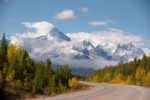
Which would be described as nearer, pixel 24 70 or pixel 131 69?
pixel 24 70

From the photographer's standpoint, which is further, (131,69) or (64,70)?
(131,69)

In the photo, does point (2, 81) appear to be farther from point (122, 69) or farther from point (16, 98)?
point (122, 69)

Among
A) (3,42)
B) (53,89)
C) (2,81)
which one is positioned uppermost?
(3,42)

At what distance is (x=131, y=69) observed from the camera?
369ft

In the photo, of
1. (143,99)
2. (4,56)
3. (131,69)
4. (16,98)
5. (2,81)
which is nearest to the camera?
(143,99)

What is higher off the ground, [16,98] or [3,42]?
[3,42]

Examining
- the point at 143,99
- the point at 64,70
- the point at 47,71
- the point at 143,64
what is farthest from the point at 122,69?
the point at 143,99

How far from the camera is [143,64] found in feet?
326

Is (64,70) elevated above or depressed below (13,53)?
below

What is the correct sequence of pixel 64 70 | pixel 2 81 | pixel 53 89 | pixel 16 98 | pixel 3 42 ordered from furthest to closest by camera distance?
pixel 64 70
pixel 3 42
pixel 53 89
pixel 2 81
pixel 16 98

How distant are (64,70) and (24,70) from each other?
18780mm

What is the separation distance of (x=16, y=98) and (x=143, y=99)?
1788 centimetres

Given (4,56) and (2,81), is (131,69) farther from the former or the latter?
(2,81)

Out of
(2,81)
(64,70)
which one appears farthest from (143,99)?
(64,70)
